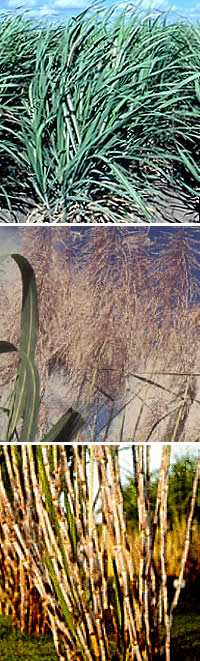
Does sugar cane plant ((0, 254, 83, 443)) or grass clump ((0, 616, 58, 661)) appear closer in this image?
sugar cane plant ((0, 254, 83, 443))

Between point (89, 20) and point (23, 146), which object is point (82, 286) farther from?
point (89, 20)

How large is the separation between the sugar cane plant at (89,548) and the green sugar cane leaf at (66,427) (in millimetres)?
50

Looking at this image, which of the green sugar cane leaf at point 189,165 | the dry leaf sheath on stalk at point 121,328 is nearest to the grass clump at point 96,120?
the green sugar cane leaf at point 189,165

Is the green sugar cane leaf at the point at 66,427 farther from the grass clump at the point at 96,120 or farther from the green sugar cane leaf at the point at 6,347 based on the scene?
the grass clump at the point at 96,120

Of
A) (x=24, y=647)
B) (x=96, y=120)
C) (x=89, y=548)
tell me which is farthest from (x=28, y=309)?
(x=24, y=647)

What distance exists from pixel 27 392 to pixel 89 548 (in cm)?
36

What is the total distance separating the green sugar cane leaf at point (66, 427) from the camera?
181 centimetres

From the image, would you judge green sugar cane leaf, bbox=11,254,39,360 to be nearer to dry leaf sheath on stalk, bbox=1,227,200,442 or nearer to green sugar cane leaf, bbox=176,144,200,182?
dry leaf sheath on stalk, bbox=1,227,200,442

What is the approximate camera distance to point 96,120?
232 cm

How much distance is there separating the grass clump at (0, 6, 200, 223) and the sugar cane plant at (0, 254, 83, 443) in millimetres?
522

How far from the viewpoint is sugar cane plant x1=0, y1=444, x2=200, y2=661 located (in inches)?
73.9

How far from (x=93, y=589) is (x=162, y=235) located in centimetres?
73

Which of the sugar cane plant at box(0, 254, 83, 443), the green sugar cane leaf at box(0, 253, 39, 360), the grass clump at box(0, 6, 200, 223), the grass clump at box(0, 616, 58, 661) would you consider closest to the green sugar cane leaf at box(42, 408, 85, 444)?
the sugar cane plant at box(0, 254, 83, 443)

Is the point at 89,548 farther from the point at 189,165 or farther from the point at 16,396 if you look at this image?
the point at 189,165
